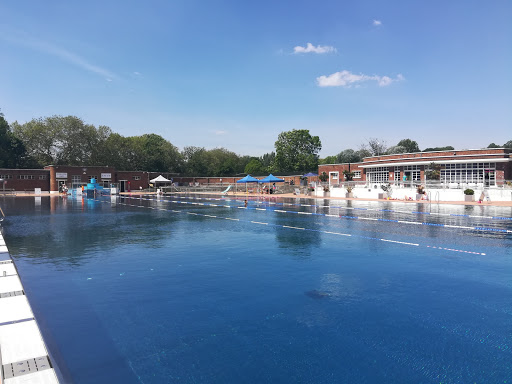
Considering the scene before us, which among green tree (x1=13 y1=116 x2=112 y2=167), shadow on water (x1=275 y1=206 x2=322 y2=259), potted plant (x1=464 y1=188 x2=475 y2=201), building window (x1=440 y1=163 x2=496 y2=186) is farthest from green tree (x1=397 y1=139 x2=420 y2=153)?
shadow on water (x1=275 y1=206 x2=322 y2=259)

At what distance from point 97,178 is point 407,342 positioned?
2447 inches

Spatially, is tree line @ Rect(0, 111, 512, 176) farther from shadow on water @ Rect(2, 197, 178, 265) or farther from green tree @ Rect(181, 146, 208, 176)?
shadow on water @ Rect(2, 197, 178, 265)

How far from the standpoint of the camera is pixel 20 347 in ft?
11.5

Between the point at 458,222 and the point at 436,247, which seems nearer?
the point at 436,247

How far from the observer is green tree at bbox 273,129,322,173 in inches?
2876

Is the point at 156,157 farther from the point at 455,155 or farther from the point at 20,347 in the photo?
the point at 20,347

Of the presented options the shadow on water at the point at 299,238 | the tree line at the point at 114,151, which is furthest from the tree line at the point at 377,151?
the shadow on water at the point at 299,238

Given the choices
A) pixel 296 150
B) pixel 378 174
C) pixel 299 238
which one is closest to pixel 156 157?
pixel 296 150

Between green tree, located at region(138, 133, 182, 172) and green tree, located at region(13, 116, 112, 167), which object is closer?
green tree, located at region(13, 116, 112, 167)

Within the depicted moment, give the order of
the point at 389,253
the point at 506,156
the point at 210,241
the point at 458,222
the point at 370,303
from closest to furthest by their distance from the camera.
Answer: the point at 370,303 < the point at 389,253 < the point at 210,241 < the point at 458,222 < the point at 506,156

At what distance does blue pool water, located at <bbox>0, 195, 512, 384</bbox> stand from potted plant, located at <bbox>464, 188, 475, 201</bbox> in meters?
20.6

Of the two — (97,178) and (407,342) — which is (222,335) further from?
(97,178)

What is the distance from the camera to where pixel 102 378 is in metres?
3.88

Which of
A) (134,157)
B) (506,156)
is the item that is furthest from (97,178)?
(506,156)
